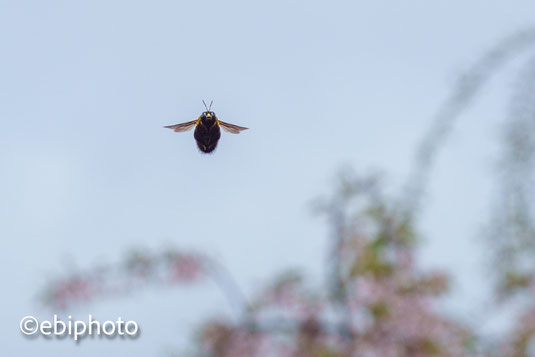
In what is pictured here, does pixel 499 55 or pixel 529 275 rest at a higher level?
pixel 499 55

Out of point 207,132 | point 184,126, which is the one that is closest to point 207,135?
point 207,132

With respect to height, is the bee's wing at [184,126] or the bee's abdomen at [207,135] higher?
the bee's wing at [184,126]

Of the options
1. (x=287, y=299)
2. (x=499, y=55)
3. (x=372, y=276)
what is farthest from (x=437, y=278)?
(x=499, y=55)

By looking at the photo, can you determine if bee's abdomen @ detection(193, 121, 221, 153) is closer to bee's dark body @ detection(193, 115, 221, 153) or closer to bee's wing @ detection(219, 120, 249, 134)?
bee's dark body @ detection(193, 115, 221, 153)

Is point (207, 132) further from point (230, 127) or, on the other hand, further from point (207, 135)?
point (230, 127)

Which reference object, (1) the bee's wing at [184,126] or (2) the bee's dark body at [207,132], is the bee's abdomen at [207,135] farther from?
(1) the bee's wing at [184,126]

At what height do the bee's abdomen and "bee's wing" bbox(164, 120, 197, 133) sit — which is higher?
"bee's wing" bbox(164, 120, 197, 133)

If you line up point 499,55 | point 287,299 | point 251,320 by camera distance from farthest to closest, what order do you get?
point 499,55 → point 287,299 → point 251,320

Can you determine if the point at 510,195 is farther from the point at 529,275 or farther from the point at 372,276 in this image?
the point at 372,276

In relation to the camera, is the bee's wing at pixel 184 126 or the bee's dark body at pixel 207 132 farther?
the bee's wing at pixel 184 126
